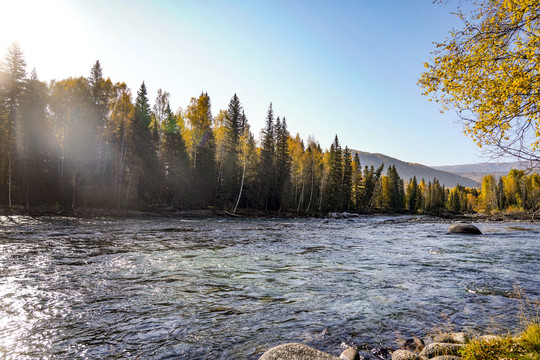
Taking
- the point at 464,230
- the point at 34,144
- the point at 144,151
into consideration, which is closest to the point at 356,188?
the point at 464,230

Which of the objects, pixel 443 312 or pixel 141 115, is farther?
pixel 141 115

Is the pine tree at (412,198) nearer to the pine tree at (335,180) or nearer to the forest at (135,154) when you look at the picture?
the pine tree at (335,180)

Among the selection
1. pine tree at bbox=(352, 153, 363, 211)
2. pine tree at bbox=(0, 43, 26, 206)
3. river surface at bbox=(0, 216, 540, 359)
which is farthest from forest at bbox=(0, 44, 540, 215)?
river surface at bbox=(0, 216, 540, 359)

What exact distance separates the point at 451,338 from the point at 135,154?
37.1 m

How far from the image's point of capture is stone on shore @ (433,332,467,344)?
13.8ft

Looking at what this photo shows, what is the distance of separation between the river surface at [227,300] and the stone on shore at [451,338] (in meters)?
0.48

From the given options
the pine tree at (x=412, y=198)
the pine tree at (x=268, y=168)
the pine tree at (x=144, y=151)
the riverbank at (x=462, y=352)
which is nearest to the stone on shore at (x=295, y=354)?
the riverbank at (x=462, y=352)

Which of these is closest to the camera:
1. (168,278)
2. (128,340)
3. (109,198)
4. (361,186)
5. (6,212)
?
(128,340)

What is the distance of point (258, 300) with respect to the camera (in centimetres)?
626

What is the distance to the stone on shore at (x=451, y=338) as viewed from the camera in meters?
4.20

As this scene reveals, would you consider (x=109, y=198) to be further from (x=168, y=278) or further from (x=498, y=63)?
(x=498, y=63)

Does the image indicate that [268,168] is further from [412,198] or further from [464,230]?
[412,198]

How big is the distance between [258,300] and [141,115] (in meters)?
36.4

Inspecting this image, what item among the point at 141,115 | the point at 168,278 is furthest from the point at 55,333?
the point at 141,115
